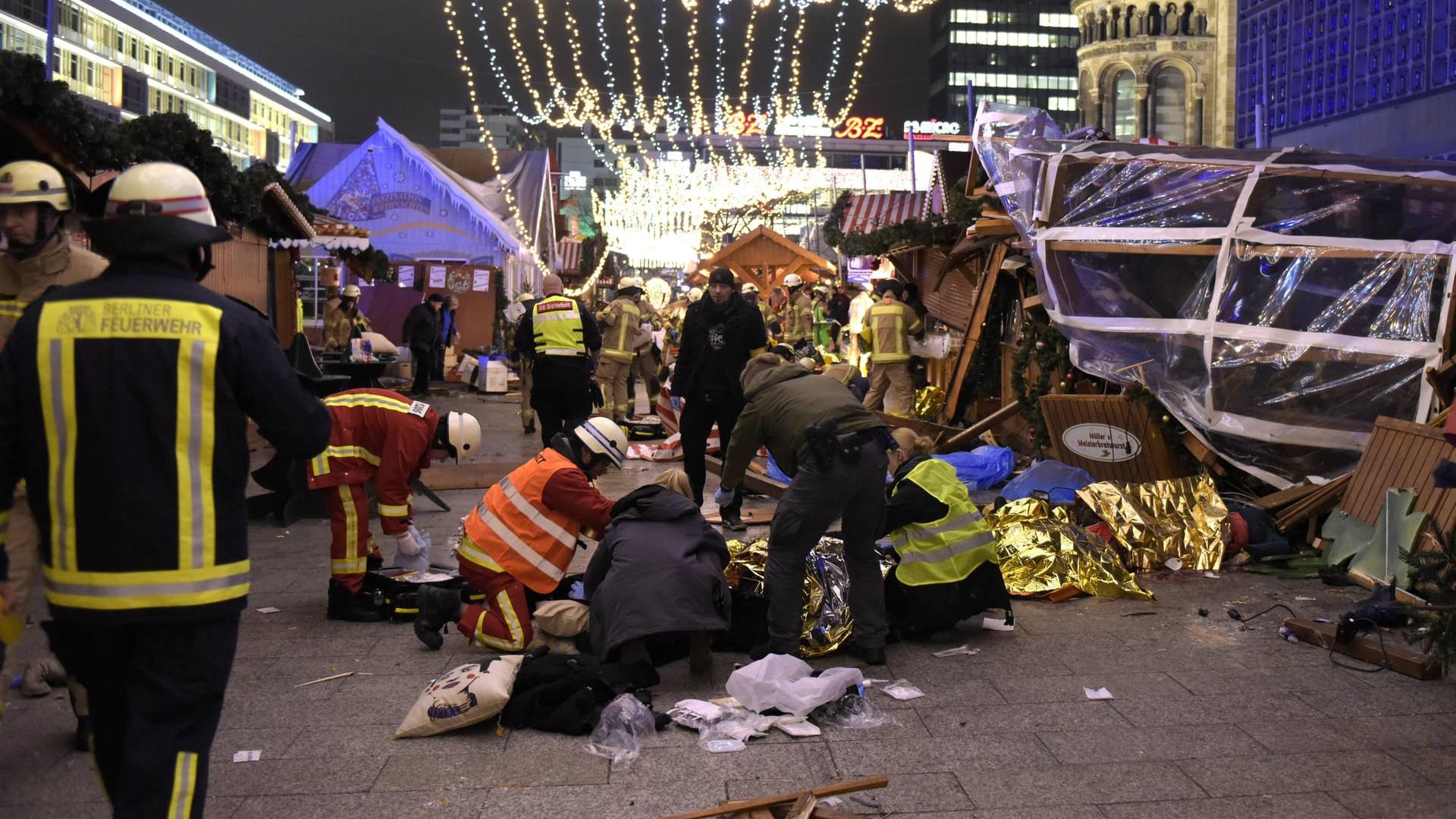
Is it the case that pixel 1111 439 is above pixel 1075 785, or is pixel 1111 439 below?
above

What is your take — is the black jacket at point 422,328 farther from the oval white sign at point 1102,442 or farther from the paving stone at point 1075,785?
the paving stone at point 1075,785

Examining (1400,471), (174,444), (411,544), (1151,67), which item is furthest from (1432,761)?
(1151,67)

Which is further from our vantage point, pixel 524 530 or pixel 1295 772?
pixel 524 530

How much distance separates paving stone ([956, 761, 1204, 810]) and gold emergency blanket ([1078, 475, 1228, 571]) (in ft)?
12.3

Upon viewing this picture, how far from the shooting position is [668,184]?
51.5 m

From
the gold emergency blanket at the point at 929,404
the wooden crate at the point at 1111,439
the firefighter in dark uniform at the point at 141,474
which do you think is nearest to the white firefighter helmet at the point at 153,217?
the firefighter in dark uniform at the point at 141,474

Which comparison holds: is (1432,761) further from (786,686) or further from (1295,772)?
(786,686)

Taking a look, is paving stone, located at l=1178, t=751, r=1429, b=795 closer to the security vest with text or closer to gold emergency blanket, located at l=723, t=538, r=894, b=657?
gold emergency blanket, located at l=723, t=538, r=894, b=657

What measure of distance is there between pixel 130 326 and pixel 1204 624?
569 cm

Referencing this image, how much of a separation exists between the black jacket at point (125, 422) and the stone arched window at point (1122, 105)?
75175 millimetres

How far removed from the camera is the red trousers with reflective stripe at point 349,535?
6812mm

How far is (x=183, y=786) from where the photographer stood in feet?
10.2

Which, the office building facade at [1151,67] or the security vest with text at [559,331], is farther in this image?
the office building facade at [1151,67]

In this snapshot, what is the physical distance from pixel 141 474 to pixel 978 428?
9.89 m
